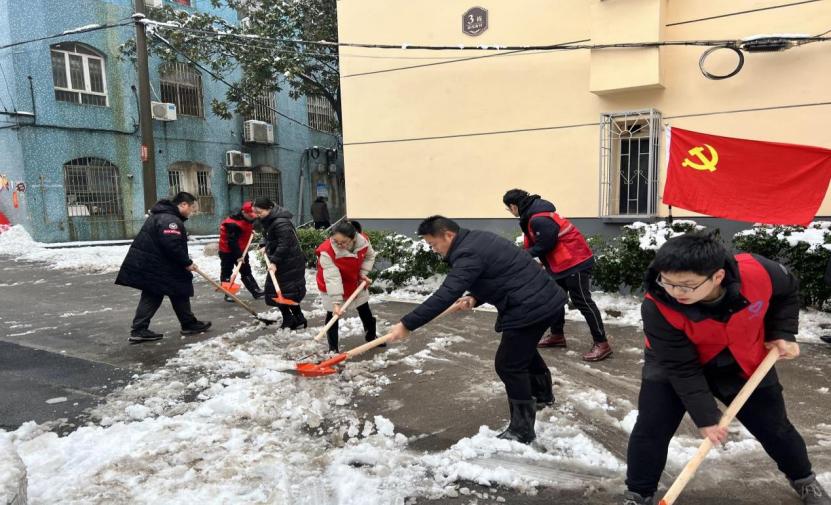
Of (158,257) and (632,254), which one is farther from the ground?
(158,257)

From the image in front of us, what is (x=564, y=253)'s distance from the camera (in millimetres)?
4797

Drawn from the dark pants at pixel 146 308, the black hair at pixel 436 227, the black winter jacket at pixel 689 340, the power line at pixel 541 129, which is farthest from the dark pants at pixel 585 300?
the dark pants at pixel 146 308

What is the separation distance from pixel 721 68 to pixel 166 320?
7.92m

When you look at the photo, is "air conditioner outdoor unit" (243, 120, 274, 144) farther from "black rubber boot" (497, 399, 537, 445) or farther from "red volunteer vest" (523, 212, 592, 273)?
"black rubber boot" (497, 399, 537, 445)

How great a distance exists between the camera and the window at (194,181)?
1716 centimetres

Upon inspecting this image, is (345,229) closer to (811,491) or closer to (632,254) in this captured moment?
(811,491)

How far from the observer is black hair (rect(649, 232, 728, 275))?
6.36ft

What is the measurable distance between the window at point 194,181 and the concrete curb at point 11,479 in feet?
51.3

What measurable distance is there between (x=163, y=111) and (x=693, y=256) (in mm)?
17073

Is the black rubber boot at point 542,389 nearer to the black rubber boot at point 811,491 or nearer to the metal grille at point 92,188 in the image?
the black rubber boot at point 811,491

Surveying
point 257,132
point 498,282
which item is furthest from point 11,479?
point 257,132

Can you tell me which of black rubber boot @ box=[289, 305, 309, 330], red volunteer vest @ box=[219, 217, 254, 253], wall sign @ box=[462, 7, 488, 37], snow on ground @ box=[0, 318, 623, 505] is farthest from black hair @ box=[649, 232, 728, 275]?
wall sign @ box=[462, 7, 488, 37]

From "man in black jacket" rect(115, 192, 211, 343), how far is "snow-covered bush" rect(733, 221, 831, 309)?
6.14 m

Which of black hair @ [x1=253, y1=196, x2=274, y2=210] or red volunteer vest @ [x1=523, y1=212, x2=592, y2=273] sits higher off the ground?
black hair @ [x1=253, y1=196, x2=274, y2=210]
